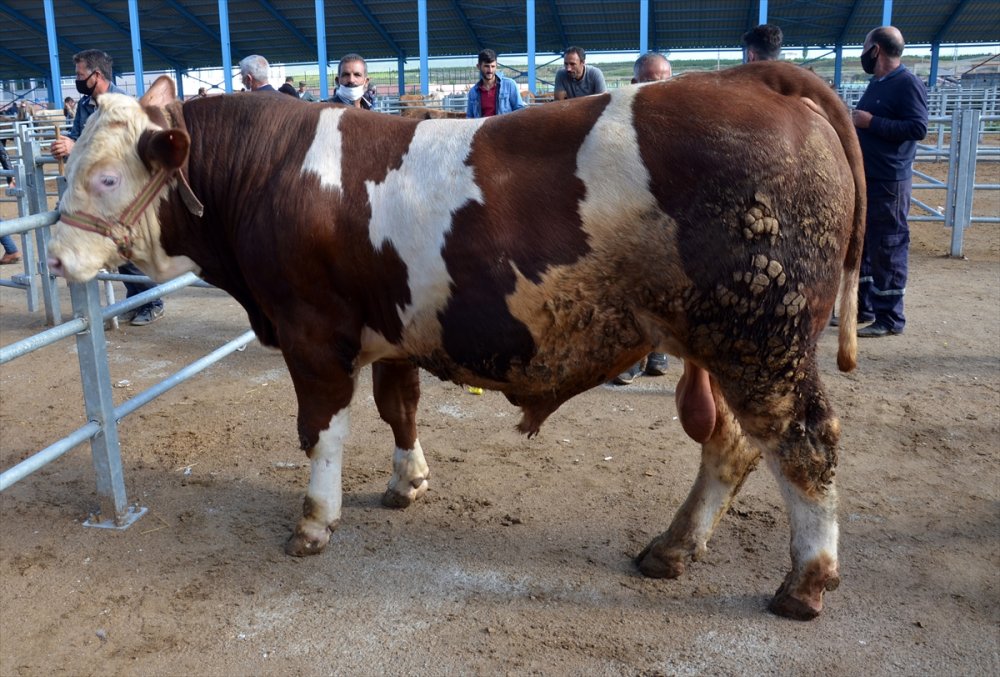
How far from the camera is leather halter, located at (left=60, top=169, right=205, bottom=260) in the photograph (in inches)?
130

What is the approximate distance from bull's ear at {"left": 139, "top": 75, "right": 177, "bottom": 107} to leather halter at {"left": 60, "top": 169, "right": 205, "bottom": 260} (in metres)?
0.34

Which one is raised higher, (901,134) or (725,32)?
(725,32)

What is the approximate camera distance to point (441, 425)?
202 inches

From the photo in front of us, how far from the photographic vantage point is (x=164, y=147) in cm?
321

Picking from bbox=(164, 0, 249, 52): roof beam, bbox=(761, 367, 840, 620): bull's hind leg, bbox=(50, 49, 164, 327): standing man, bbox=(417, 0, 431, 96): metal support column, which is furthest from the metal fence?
bbox=(164, 0, 249, 52): roof beam

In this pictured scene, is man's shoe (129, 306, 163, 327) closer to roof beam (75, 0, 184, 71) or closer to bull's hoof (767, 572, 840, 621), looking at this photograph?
bull's hoof (767, 572, 840, 621)

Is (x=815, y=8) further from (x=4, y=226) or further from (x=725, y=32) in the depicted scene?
(x=4, y=226)

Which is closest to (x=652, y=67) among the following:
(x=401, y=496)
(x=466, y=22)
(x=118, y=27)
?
(x=401, y=496)

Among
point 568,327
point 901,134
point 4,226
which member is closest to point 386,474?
point 568,327

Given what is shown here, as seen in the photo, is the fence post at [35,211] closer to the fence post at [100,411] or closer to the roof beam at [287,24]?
the fence post at [100,411]

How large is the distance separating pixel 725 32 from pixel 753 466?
30.7m

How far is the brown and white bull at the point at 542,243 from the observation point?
2.80 meters

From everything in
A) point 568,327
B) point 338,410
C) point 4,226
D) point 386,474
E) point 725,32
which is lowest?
point 386,474

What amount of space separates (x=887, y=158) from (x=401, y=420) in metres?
4.38
